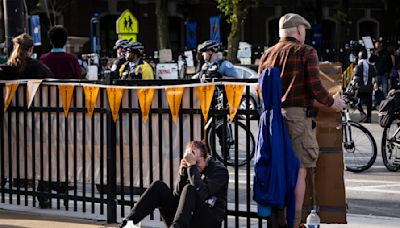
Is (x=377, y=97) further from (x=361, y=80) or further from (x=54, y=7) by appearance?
(x=54, y=7)

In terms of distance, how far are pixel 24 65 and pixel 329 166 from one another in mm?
3814

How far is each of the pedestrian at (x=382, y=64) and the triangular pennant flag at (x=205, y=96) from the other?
58.9 ft

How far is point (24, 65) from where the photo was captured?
9.90m

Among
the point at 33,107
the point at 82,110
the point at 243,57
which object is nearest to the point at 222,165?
the point at 82,110

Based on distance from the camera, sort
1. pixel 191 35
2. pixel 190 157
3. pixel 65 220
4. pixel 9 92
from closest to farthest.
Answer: pixel 190 157, pixel 65 220, pixel 9 92, pixel 191 35

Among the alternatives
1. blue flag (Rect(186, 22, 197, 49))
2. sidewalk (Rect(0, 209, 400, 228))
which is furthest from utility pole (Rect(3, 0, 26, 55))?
blue flag (Rect(186, 22, 197, 49))

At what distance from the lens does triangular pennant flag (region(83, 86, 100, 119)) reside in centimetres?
871

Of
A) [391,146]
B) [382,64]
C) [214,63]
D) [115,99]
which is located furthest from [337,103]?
[382,64]

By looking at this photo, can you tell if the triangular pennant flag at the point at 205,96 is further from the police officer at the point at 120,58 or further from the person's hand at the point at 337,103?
the police officer at the point at 120,58

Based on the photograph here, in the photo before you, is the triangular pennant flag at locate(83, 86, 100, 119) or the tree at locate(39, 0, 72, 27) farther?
the tree at locate(39, 0, 72, 27)

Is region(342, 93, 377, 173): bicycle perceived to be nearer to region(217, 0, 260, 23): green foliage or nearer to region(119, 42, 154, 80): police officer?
region(119, 42, 154, 80): police officer

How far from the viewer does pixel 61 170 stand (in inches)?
365

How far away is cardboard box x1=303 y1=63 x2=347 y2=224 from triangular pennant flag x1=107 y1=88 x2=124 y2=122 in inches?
74.3

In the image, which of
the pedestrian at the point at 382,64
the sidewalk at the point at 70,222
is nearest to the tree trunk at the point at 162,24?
the pedestrian at the point at 382,64
